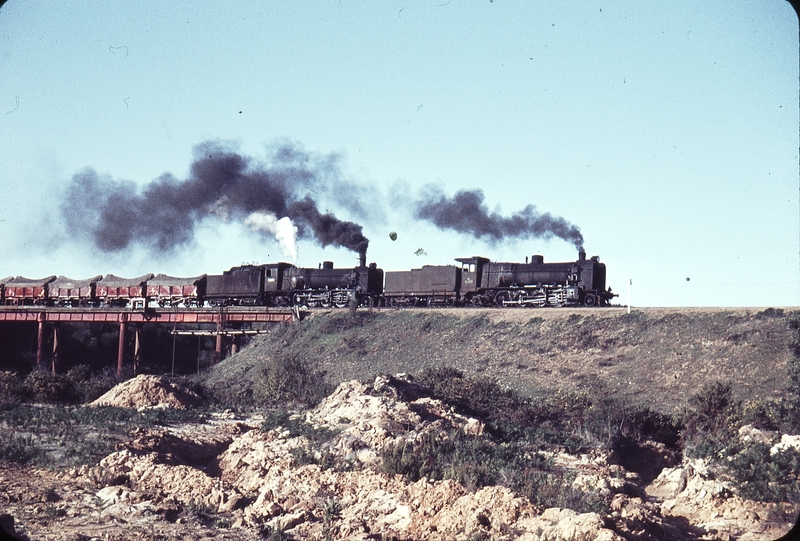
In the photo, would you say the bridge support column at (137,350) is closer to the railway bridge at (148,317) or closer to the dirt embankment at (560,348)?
the railway bridge at (148,317)

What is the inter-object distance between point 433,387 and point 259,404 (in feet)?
24.5

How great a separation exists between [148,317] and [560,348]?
88.1 ft

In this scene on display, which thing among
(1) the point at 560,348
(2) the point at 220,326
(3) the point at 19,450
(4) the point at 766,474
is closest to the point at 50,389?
(3) the point at 19,450

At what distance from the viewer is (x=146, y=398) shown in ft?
91.2

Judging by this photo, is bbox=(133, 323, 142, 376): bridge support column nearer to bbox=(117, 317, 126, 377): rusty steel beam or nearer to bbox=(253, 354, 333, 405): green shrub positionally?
bbox=(117, 317, 126, 377): rusty steel beam

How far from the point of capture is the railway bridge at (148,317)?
149 feet

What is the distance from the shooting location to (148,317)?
47.1m

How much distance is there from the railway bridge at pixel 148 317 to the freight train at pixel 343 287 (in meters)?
1.93

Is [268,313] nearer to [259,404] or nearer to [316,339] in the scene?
[316,339]

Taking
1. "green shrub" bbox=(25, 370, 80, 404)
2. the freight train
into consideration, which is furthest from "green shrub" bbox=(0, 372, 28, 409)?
the freight train

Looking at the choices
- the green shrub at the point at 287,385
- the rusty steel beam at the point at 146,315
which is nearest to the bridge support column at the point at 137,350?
the rusty steel beam at the point at 146,315

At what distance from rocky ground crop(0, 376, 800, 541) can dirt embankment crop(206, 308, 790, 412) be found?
9081mm

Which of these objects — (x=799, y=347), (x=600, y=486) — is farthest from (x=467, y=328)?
(x=600, y=486)

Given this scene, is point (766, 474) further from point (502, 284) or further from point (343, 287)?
point (343, 287)
